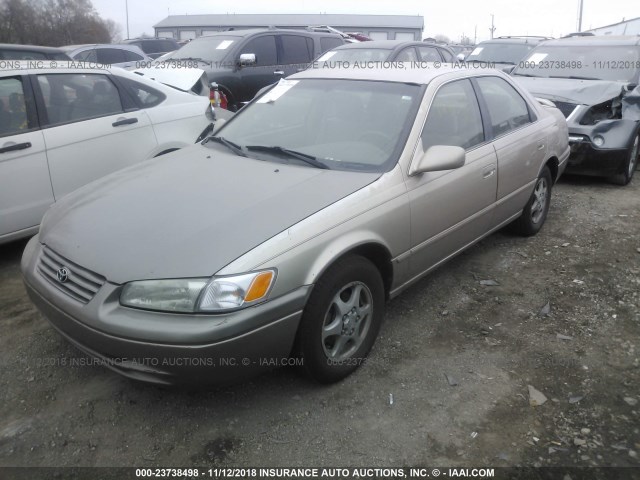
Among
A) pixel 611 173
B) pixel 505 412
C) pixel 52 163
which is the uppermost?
pixel 52 163

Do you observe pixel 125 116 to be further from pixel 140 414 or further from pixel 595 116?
pixel 595 116

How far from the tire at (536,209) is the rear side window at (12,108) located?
4269 millimetres

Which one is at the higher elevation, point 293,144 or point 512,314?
point 293,144

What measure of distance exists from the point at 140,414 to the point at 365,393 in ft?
3.80

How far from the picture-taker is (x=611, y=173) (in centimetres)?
643

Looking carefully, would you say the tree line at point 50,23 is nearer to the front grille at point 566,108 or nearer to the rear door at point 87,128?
the rear door at point 87,128

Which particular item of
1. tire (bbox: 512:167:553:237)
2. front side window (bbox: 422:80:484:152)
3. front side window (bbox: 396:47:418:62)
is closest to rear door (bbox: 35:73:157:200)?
front side window (bbox: 422:80:484:152)

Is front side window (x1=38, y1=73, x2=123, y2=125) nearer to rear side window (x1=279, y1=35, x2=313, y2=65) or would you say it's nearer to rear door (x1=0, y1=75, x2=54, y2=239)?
rear door (x1=0, y1=75, x2=54, y2=239)

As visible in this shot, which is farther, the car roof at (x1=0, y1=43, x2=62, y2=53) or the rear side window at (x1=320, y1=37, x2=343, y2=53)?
the rear side window at (x1=320, y1=37, x2=343, y2=53)

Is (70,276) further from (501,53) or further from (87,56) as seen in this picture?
(501,53)

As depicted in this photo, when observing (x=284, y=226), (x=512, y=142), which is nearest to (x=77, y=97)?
(x=284, y=226)

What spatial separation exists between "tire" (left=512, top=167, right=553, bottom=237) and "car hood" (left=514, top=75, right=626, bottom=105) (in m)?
2.35

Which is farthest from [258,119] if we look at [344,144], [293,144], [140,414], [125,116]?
[140,414]

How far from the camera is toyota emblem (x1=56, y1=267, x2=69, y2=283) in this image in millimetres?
2596
